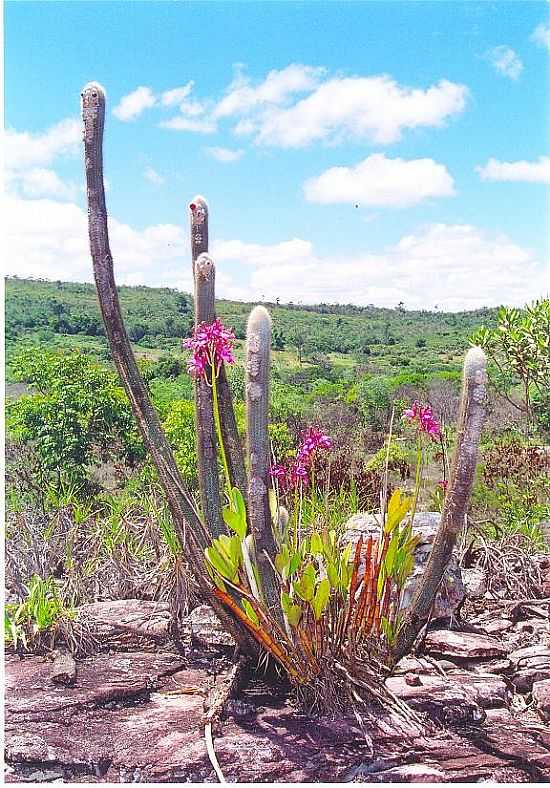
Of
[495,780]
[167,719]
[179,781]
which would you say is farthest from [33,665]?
[495,780]

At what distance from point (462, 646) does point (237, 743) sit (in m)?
1.20

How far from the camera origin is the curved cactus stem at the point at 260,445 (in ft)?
9.02

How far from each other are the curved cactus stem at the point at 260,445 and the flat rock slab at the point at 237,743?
0.41 metres

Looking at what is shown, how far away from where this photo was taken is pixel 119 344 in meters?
3.03

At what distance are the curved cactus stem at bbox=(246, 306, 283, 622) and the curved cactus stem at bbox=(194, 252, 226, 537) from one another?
0.29m

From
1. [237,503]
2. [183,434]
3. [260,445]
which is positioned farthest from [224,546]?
[183,434]

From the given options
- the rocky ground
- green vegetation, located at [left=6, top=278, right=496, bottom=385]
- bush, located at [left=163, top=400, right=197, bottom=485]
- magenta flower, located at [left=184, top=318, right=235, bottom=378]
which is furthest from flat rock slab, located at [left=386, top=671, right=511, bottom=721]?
green vegetation, located at [left=6, top=278, right=496, bottom=385]

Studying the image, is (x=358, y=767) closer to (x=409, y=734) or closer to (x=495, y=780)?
(x=409, y=734)

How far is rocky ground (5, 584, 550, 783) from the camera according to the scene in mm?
2551

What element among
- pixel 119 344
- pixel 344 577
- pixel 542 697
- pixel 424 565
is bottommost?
pixel 542 697

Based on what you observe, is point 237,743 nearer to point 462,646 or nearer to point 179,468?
point 462,646

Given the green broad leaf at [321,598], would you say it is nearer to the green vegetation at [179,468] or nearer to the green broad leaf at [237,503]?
the green vegetation at [179,468]

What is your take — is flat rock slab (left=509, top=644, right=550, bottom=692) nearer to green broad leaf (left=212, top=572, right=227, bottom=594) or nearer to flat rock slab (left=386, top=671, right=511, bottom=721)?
flat rock slab (left=386, top=671, right=511, bottom=721)

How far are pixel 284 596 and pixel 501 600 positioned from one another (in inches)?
74.6
